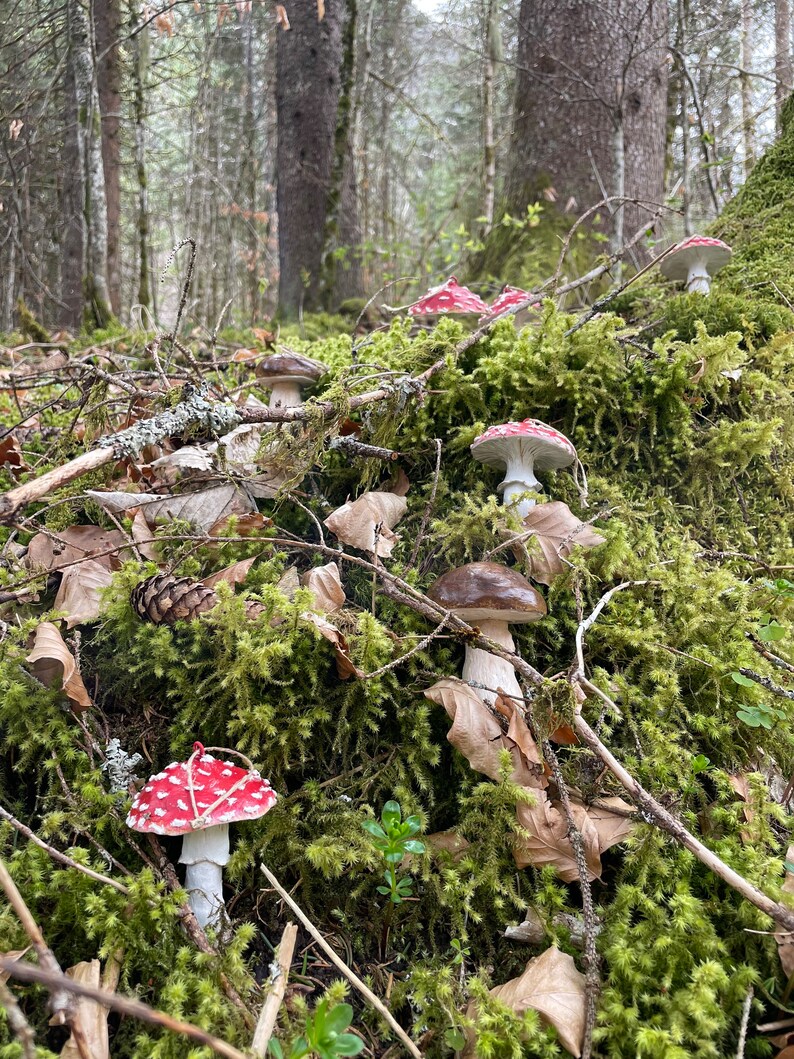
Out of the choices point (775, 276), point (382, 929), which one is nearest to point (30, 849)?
point (382, 929)

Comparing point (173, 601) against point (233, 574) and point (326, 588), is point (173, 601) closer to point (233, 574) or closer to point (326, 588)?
point (233, 574)

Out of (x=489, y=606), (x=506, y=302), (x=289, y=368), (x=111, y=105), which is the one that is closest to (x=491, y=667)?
(x=489, y=606)

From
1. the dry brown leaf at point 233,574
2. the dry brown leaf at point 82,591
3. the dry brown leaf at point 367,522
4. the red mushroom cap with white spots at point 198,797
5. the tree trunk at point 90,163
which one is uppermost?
the tree trunk at point 90,163

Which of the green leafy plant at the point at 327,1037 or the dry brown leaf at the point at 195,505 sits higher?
the dry brown leaf at the point at 195,505

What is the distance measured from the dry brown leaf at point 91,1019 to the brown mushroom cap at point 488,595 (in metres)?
1.32

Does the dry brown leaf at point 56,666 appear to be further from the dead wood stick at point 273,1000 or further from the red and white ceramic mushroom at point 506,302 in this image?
the red and white ceramic mushroom at point 506,302

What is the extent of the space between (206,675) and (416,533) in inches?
41.5

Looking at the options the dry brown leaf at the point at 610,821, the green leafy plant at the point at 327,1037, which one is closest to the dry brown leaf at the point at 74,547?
the green leafy plant at the point at 327,1037

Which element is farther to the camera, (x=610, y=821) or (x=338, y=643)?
(x=338, y=643)

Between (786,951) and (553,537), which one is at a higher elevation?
(553,537)

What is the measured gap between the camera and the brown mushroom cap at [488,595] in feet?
6.93

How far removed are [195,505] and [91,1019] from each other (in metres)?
1.79

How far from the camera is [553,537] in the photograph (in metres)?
2.60

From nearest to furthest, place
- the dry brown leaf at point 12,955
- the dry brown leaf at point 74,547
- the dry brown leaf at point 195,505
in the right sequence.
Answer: the dry brown leaf at point 12,955, the dry brown leaf at point 74,547, the dry brown leaf at point 195,505
